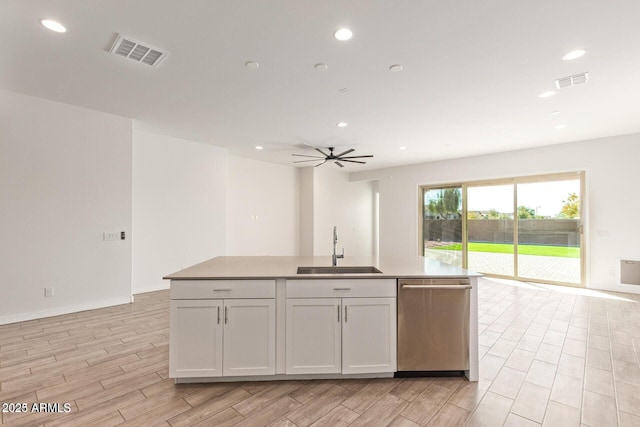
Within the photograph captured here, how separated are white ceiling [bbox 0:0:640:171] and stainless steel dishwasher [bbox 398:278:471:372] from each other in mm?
2042

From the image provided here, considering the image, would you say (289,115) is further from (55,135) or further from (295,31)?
(55,135)

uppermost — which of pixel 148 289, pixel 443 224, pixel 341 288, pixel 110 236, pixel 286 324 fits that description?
pixel 443 224

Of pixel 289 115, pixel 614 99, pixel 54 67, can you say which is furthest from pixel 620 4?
pixel 54 67

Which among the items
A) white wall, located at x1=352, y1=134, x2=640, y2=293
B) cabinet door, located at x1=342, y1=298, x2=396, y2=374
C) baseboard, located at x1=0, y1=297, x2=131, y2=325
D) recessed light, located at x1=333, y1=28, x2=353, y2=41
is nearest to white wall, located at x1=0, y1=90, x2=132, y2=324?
baseboard, located at x1=0, y1=297, x2=131, y2=325

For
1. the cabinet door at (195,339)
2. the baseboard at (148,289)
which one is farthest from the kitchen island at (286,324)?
the baseboard at (148,289)

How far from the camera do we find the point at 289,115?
14.0ft

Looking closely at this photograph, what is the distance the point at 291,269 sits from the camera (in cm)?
245

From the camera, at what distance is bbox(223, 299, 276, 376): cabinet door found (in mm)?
2203

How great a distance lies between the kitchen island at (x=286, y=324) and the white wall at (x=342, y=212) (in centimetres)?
585

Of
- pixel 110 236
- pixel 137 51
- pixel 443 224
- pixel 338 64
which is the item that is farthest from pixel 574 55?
pixel 110 236

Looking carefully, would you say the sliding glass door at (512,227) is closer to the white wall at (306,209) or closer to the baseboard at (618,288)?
the baseboard at (618,288)

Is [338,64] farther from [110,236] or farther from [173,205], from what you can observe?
[173,205]

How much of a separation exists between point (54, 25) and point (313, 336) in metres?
3.23

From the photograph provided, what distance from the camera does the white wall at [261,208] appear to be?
6984 mm
